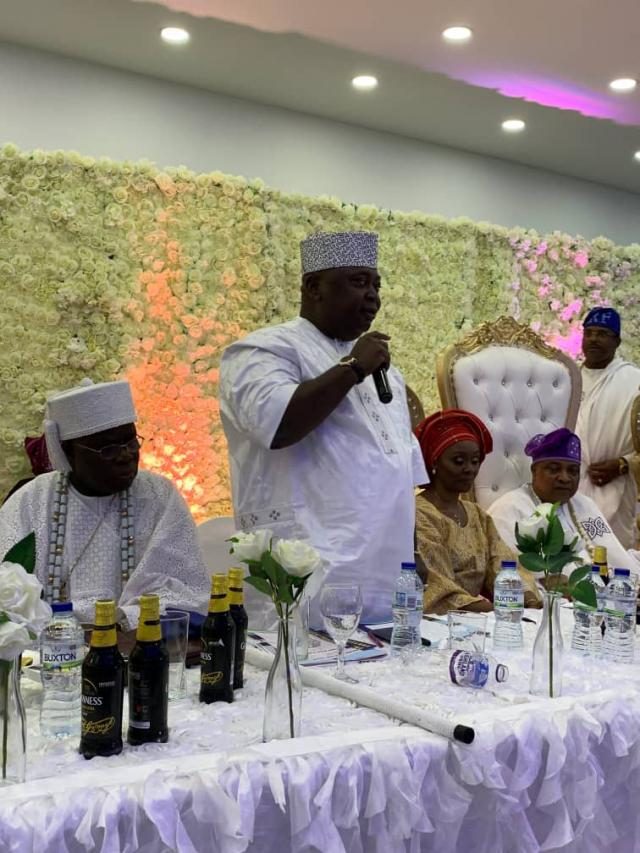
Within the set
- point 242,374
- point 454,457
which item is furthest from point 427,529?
point 242,374

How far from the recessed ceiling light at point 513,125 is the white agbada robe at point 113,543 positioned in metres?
5.58

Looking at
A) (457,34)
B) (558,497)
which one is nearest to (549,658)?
(558,497)

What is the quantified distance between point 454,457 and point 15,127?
408 centimetres

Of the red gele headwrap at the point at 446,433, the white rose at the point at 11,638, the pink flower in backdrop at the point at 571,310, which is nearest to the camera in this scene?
the white rose at the point at 11,638

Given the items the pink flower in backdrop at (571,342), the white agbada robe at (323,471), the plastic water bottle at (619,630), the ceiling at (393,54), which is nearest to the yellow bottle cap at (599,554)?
the plastic water bottle at (619,630)

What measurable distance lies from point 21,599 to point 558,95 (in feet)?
20.2

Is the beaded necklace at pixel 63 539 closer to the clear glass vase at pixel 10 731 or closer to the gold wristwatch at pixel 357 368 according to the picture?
the gold wristwatch at pixel 357 368

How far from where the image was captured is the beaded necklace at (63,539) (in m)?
2.19

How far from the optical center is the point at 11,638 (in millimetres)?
1199

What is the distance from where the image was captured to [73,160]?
5.62m

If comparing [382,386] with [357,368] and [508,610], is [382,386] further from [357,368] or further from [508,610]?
A: [508,610]

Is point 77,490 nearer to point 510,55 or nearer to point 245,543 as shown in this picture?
point 245,543

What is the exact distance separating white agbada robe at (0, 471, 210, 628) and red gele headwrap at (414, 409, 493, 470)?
3.51 ft

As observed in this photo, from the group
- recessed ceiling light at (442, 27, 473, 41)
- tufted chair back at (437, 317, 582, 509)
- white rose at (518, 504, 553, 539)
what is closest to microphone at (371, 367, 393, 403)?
white rose at (518, 504, 553, 539)
